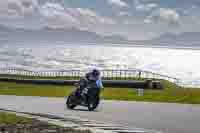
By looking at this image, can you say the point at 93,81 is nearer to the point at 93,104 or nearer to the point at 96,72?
the point at 96,72

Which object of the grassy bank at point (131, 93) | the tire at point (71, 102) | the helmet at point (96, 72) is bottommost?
the grassy bank at point (131, 93)

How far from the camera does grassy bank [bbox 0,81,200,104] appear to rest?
36.8 meters

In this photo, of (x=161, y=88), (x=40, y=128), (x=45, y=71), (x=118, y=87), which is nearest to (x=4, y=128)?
(x=40, y=128)

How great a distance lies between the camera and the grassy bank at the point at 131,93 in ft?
121

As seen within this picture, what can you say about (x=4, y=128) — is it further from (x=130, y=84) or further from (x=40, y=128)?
(x=130, y=84)

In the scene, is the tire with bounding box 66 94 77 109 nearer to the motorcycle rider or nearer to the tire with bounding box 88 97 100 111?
the tire with bounding box 88 97 100 111

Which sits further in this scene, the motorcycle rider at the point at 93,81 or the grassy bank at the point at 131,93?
the grassy bank at the point at 131,93

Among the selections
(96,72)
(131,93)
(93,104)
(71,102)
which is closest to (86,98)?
(93,104)

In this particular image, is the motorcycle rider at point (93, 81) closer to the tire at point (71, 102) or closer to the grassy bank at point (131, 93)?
the tire at point (71, 102)

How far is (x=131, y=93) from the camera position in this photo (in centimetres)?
4272

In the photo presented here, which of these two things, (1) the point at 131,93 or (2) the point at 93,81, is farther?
(1) the point at 131,93

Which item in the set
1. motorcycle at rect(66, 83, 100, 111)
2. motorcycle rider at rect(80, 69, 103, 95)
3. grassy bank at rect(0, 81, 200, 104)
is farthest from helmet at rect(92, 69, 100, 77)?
grassy bank at rect(0, 81, 200, 104)

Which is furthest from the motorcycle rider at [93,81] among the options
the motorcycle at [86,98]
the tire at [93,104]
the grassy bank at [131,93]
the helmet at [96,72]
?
the grassy bank at [131,93]

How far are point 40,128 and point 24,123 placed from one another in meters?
1.40
